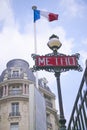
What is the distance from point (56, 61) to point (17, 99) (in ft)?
A: 89.1

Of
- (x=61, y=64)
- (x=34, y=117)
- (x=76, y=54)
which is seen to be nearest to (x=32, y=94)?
(x=34, y=117)

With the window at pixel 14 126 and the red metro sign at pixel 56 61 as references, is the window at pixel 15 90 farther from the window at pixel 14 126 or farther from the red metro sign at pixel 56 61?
the red metro sign at pixel 56 61

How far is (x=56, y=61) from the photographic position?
9047 mm

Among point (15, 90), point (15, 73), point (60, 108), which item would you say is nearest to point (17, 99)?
point (15, 90)

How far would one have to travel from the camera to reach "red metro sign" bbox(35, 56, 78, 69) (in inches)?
352

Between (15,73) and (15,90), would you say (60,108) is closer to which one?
(15,90)

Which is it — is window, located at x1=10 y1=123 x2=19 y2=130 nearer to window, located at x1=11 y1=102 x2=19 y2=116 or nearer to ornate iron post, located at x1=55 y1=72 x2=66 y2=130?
window, located at x1=11 y1=102 x2=19 y2=116

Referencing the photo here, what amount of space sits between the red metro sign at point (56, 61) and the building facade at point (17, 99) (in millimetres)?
25863

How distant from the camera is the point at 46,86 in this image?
42.5m

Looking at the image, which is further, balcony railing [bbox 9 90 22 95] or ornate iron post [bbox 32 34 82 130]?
balcony railing [bbox 9 90 22 95]

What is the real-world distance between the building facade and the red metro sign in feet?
84.9

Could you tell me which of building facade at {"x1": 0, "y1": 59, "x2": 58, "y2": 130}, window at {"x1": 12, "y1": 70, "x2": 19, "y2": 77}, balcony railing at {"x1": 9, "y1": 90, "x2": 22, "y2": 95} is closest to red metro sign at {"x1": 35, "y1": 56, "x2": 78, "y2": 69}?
building facade at {"x1": 0, "y1": 59, "x2": 58, "y2": 130}

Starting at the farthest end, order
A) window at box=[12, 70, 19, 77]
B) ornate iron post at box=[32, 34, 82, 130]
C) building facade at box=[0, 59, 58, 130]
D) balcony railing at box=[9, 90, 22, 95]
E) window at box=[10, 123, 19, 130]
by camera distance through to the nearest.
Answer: window at box=[12, 70, 19, 77] → balcony railing at box=[9, 90, 22, 95] → building facade at box=[0, 59, 58, 130] → window at box=[10, 123, 19, 130] → ornate iron post at box=[32, 34, 82, 130]

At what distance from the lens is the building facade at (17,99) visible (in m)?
34.4
